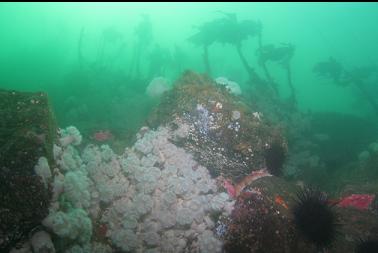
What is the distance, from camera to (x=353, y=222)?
6.52 m

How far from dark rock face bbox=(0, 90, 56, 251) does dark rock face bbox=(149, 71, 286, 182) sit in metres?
3.64

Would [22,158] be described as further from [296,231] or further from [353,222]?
[353,222]

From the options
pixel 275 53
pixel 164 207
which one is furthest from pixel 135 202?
pixel 275 53

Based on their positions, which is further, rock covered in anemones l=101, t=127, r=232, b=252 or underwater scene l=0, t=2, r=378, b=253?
rock covered in anemones l=101, t=127, r=232, b=252

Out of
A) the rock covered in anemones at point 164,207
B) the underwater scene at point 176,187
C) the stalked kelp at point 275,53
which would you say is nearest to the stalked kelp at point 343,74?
the stalked kelp at point 275,53

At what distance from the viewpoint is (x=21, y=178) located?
4652mm

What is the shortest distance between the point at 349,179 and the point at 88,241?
1067 centimetres

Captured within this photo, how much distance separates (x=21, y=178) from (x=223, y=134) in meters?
4.63

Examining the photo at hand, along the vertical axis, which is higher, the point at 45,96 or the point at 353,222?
the point at 45,96

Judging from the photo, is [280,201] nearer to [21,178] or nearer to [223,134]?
[223,134]

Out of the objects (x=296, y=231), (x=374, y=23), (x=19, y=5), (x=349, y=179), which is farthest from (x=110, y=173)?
(x=19, y=5)

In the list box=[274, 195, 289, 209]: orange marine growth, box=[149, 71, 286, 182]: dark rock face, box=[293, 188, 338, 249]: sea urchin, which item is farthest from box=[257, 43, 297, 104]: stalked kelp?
box=[293, 188, 338, 249]: sea urchin

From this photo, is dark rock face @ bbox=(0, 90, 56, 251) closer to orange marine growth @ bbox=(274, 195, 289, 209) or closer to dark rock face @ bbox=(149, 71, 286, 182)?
dark rock face @ bbox=(149, 71, 286, 182)

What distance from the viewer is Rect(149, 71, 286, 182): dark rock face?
771cm
